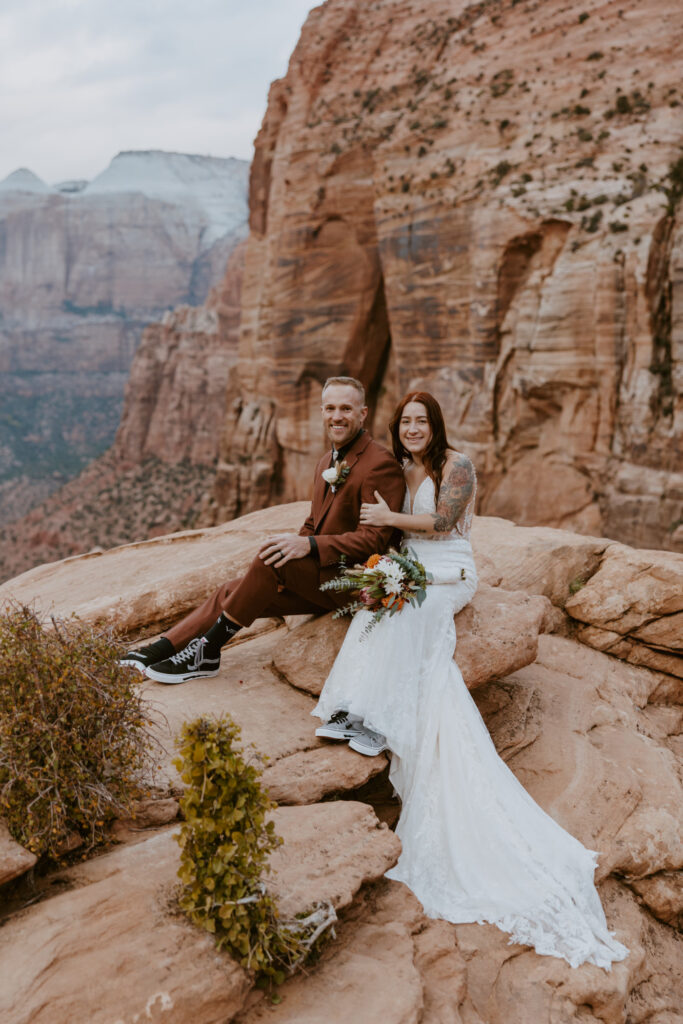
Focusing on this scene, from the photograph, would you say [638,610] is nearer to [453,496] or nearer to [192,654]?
[453,496]

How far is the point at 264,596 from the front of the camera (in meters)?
5.46

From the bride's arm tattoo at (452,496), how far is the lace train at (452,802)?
0.24m

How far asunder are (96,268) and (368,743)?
528 ft

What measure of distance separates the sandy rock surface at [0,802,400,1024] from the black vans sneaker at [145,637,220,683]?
1.80 m

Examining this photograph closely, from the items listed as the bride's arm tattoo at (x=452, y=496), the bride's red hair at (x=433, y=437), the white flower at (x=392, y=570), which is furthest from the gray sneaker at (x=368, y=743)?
the bride's red hair at (x=433, y=437)

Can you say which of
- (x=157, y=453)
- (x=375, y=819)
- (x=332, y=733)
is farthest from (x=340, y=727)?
(x=157, y=453)

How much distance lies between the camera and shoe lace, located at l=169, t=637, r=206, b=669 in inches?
221

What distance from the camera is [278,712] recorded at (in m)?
5.32

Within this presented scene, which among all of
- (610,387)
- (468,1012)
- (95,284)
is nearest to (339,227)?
(610,387)

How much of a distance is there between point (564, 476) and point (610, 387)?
11.4 feet

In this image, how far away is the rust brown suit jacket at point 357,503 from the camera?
5391mm


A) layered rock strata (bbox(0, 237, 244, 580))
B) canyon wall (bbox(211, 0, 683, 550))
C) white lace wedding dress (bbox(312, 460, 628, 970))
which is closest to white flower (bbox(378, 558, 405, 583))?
white lace wedding dress (bbox(312, 460, 628, 970))

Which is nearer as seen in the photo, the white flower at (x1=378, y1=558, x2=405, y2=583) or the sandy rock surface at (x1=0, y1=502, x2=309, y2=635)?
the white flower at (x1=378, y1=558, x2=405, y2=583)

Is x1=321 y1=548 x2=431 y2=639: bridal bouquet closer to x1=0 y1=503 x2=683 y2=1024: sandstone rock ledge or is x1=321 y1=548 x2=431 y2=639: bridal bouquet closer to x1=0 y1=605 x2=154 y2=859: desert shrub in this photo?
x1=0 y1=503 x2=683 y2=1024: sandstone rock ledge
